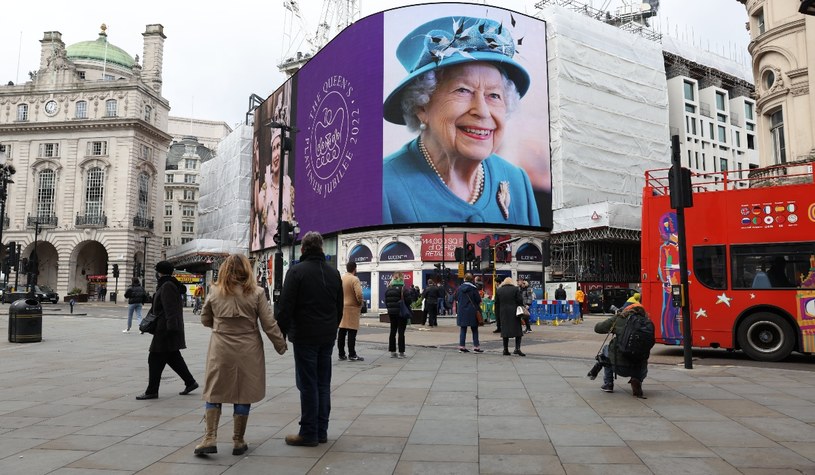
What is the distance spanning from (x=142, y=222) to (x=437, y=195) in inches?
1568

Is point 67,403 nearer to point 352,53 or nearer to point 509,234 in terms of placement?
point 509,234

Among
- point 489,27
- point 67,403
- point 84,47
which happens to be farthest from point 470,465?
point 84,47

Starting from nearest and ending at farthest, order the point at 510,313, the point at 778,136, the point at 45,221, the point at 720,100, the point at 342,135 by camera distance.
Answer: the point at 510,313
the point at 778,136
the point at 342,135
the point at 720,100
the point at 45,221

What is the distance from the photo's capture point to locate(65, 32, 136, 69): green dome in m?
77.4

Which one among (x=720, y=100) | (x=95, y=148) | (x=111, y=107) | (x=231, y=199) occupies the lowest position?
(x=231, y=199)

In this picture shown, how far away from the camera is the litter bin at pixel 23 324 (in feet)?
48.9

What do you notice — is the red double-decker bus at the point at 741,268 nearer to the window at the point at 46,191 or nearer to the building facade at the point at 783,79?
the building facade at the point at 783,79

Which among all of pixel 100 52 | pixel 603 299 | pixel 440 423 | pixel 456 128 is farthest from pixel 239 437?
pixel 100 52

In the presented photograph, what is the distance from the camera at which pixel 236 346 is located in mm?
5031

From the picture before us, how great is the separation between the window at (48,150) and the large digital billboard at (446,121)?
1448 inches

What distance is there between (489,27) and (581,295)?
22028 mm

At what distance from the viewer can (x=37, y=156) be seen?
63.6 metres

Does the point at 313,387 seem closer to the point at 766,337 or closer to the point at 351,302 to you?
the point at 351,302

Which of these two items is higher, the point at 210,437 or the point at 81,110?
the point at 81,110
